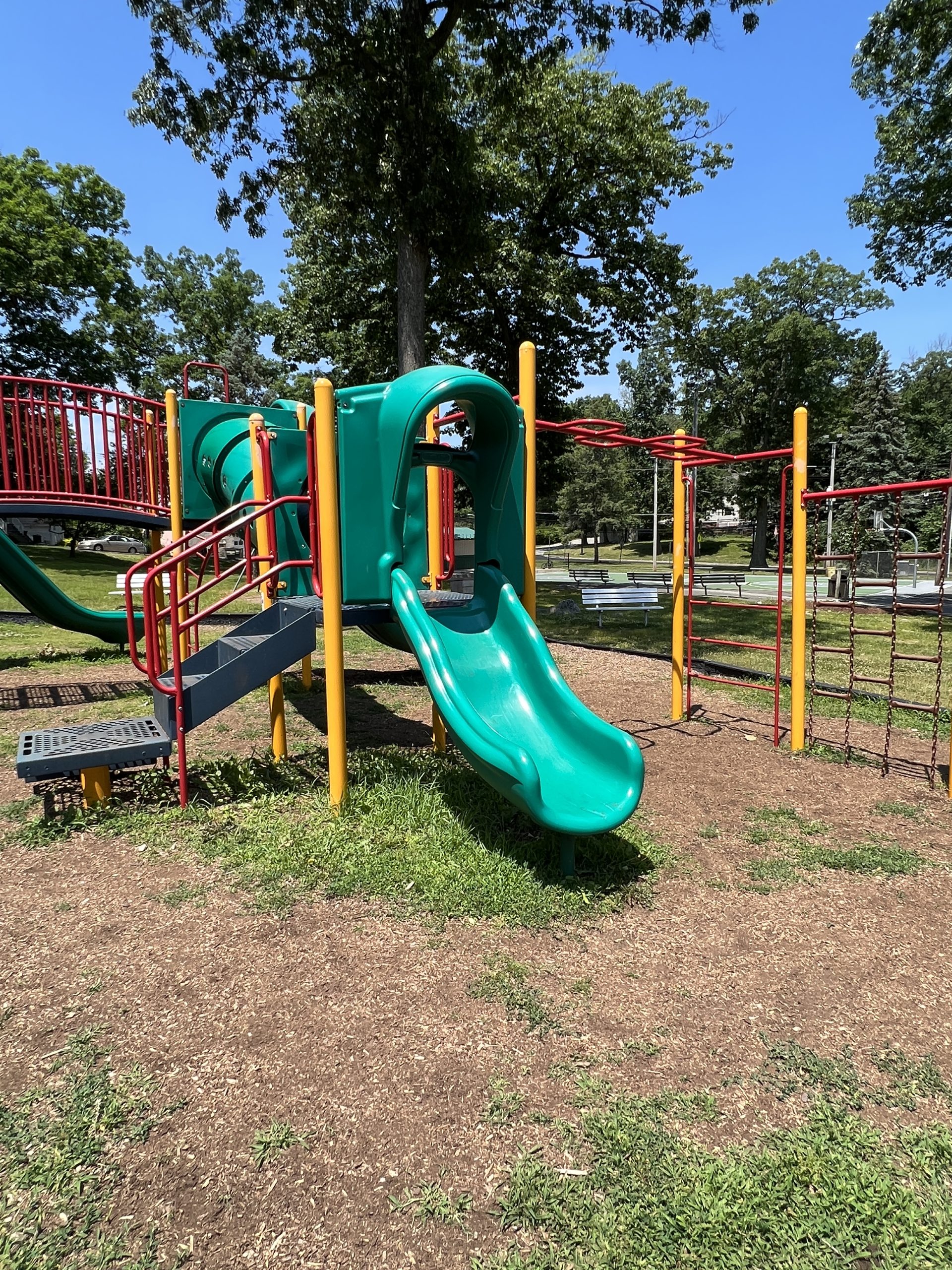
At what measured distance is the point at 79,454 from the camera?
341 inches

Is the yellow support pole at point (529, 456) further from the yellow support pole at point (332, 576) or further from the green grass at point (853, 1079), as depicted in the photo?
the green grass at point (853, 1079)

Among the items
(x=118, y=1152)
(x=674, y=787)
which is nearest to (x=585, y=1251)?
(x=118, y=1152)

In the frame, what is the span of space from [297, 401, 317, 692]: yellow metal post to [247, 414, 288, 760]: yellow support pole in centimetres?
83

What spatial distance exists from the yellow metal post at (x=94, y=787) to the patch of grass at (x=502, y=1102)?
11.5 ft

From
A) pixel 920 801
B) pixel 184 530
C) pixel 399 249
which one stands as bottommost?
pixel 920 801

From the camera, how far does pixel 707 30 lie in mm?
12289

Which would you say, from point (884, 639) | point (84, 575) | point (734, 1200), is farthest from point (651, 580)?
point (84, 575)

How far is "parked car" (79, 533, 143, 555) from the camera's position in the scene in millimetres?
44344

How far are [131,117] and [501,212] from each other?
738cm

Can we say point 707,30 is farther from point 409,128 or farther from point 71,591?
point 71,591

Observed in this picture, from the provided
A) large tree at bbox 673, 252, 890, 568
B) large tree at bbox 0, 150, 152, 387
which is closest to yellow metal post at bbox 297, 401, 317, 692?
large tree at bbox 0, 150, 152, 387

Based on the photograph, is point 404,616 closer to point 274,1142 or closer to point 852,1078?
point 274,1142

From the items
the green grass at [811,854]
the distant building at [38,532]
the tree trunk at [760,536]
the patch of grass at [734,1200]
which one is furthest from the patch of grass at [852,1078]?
the distant building at [38,532]

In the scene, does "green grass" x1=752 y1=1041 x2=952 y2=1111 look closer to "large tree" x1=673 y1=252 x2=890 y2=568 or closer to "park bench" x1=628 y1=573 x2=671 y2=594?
"park bench" x1=628 y1=573 x2=671 y2=594
